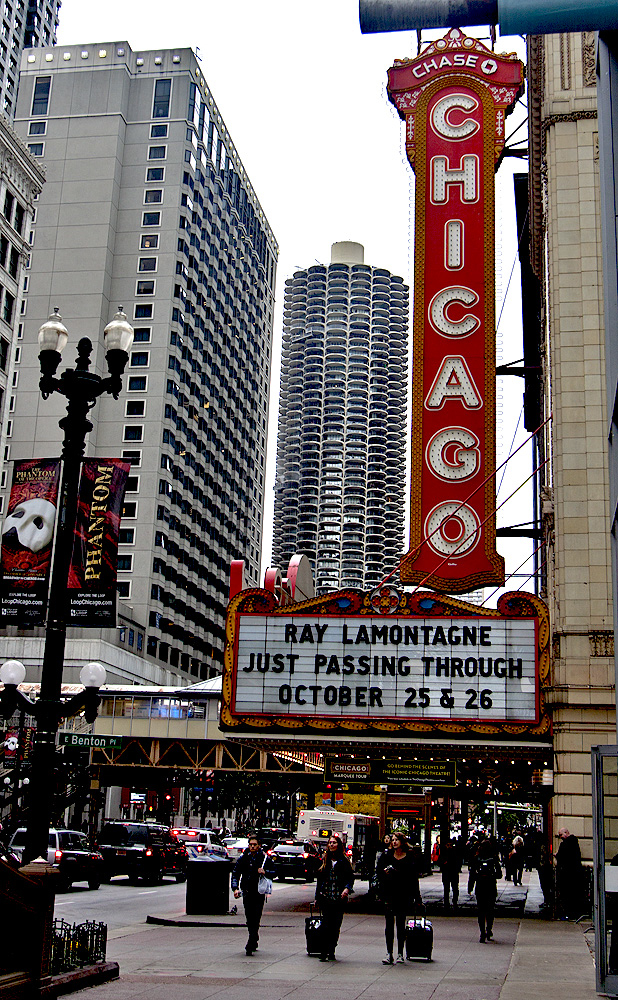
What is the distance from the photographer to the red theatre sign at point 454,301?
30.7m

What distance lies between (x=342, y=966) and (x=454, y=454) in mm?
17118

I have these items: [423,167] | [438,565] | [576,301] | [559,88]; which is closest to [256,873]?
[438,565]

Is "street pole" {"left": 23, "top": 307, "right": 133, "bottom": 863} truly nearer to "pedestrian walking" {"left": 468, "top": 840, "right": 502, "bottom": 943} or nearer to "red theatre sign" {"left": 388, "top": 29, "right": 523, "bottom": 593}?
"pedestrian walking" {"left": 468, "top": 840, "right": 502, "bottom": 943}

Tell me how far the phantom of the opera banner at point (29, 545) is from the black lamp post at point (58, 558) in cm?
47

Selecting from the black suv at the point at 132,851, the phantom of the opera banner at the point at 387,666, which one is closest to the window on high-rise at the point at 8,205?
the black suv at the point at 132,851

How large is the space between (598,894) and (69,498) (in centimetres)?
869

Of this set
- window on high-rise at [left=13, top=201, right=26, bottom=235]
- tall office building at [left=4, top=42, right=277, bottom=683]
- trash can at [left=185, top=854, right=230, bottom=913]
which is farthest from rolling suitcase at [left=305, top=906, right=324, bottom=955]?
tall office building at [left=4, top=42, right=277, bottom=683]

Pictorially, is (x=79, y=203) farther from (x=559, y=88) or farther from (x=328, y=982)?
(x=328, y=982)

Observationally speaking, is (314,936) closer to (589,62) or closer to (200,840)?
(589,62)

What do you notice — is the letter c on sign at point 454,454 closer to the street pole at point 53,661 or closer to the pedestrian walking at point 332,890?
the pedestrian walking at point 332,890

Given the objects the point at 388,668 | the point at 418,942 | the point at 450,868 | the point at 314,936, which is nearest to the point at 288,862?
the point at 450,868

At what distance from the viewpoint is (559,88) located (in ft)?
108

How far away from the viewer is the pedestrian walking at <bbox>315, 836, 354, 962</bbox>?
16578 millimetres

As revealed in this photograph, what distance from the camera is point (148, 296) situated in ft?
366
